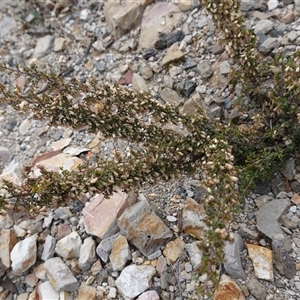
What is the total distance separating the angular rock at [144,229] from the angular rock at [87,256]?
0.22 metres

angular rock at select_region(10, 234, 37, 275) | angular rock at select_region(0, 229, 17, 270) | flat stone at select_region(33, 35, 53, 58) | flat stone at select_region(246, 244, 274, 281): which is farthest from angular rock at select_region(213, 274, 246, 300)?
flat stone at select_region(33, 35, 53, 58)

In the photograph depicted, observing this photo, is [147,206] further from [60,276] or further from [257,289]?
[257,289]

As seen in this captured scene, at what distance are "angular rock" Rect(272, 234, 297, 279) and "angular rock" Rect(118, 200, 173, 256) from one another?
61 centimetres

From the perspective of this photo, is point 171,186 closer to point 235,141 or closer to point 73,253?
point 235,141

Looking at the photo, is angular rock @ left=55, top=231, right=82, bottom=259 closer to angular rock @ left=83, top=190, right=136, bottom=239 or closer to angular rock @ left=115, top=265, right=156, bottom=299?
angular rock @ left=83, top=190, right=136, bottom=239

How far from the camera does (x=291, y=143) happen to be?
8.42 feet

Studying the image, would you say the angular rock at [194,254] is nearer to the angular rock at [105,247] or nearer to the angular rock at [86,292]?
the angular rock at [105,247]

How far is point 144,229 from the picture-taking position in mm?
2562

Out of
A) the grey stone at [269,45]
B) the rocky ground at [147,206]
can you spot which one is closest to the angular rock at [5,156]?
the rocky ground at [147,206]

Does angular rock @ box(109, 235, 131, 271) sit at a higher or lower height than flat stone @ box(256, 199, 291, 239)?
higher

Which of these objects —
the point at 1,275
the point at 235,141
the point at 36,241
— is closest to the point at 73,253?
the point at 36,241

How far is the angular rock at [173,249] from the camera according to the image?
2518 mm

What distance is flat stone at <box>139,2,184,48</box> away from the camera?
3.86 meters

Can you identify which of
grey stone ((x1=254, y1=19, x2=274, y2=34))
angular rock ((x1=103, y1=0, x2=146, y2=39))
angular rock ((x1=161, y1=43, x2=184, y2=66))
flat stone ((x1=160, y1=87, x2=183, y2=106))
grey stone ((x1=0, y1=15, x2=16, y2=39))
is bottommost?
flat stone ((x1=160, y1=87, x2=183, y2=106))
